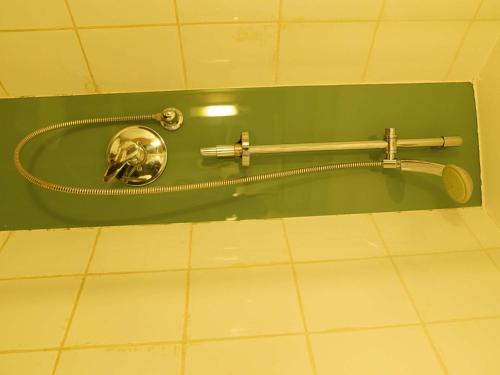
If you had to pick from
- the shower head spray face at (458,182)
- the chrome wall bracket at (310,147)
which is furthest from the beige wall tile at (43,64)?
the shower head spray face at (458,182)

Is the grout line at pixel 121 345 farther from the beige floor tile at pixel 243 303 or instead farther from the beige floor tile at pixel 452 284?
the beige floor tile at pixel 452 284

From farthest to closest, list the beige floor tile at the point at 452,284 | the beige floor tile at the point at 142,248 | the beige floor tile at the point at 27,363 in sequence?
the beige floor tile at the point at 142,248
the beige floor tile at the point at 452,284
the beige floor tile at the point at 27,363

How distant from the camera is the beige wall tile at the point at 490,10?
2.61 ft

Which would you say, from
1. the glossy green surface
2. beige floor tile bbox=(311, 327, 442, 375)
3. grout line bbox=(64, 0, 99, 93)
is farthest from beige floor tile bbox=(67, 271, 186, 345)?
grout line bbox=(64, 0, 99, 93)

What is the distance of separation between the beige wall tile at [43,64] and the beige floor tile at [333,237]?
70cm

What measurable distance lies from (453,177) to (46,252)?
1089 mm

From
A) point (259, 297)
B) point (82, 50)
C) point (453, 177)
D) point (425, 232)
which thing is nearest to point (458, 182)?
point (453, 177)

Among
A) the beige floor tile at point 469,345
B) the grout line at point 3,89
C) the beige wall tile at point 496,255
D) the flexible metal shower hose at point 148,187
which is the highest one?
the grout line at point 3,89

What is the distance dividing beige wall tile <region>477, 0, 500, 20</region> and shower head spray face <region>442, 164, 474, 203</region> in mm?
395

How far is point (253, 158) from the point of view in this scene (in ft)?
3.05

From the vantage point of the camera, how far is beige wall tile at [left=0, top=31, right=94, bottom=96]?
78 cm

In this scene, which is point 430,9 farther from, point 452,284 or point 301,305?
point 301,305

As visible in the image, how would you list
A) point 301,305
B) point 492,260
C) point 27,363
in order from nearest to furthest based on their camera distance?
point 27,363, point 301,305, point 492,260

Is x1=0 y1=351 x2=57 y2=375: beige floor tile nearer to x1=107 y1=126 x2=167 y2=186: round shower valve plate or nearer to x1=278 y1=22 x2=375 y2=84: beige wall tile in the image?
x1=107 y1=126 x2=167 y2=186: round shower valve plate
